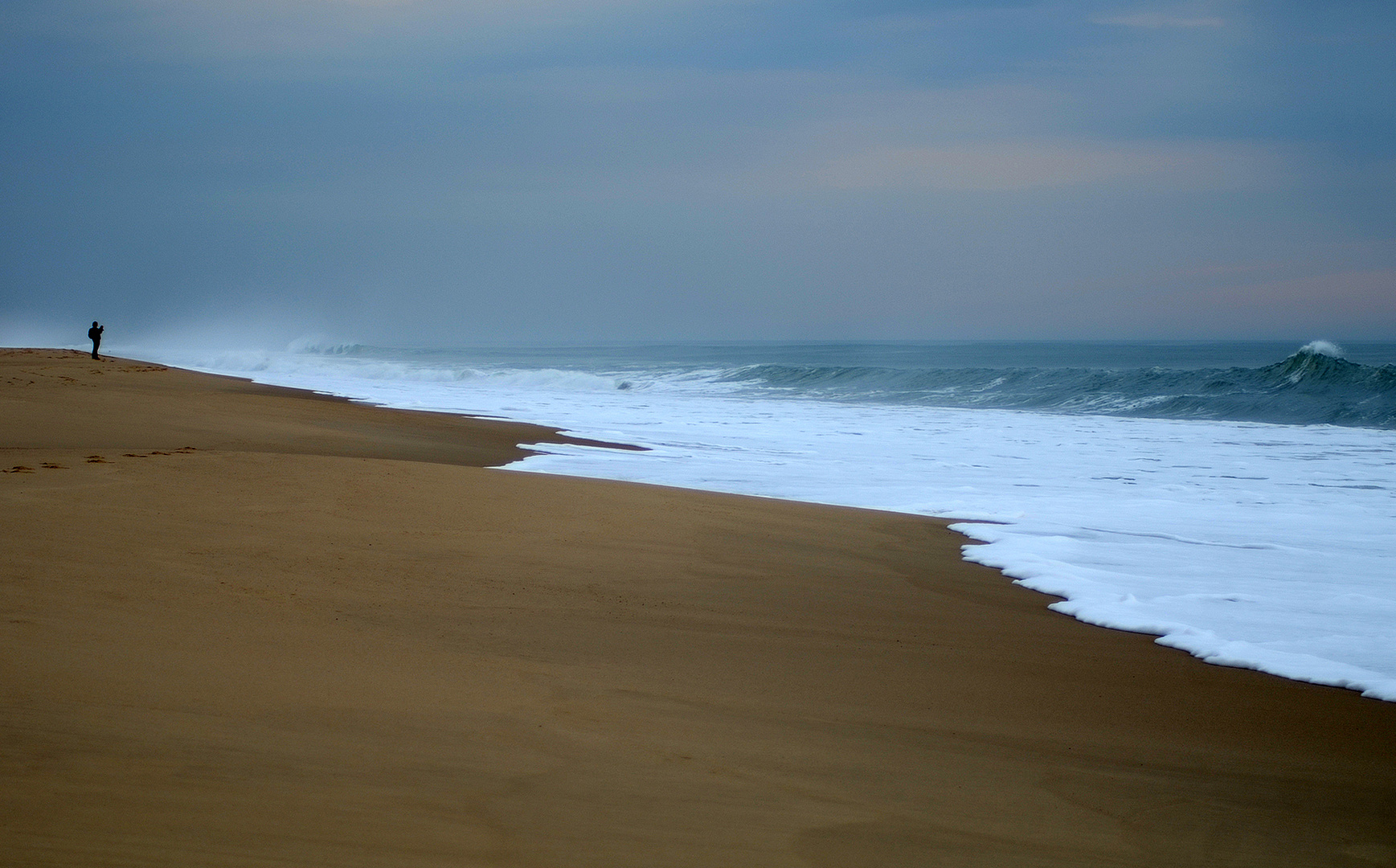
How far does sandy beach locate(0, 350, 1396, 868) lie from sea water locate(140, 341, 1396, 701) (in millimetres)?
615

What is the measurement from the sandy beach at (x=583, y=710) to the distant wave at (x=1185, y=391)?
1886cm

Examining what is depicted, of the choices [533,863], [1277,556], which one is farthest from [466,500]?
[1277,556]

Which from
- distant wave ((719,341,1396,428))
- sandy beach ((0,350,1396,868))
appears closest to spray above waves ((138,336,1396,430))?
distant wave ((719,341,1396,428))

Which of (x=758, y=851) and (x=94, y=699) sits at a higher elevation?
(x=94, y=699)

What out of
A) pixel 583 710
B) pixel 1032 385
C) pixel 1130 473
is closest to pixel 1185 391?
pixel 1032 385

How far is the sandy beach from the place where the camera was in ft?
6.82

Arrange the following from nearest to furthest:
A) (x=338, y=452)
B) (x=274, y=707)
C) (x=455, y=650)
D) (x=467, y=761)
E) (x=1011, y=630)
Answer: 1. (x=467, y=761)
2. (x=274, y=707)
3. (x=455, y=650)
4. (x=1011, y=630)
5. (x=338, y=452)

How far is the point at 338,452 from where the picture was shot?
29.7 ft

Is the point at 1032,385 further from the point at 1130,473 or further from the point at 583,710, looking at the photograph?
the point at 583,710

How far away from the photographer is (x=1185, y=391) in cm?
2470

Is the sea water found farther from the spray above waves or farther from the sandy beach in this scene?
the sandy beach

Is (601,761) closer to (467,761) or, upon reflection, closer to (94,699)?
(467,761)

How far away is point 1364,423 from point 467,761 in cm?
2163

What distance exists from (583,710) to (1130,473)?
880cm
